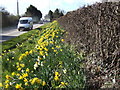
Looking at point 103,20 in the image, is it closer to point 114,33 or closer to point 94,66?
point 114,33

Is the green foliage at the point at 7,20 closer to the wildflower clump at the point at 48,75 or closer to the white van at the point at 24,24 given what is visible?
the white van at the point at 24,24

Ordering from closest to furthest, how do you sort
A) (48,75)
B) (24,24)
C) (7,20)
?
(48,75) < (24,24) < (7,20)

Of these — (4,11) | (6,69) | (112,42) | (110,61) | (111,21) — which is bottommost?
(6,69)

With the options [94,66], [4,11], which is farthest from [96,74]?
[4,11]

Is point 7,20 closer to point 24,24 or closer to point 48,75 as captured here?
point 24,24

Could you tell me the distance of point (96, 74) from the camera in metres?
3.36

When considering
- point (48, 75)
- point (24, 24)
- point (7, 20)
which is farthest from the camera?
point (7, 20)

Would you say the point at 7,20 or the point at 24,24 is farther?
the point at 7,20

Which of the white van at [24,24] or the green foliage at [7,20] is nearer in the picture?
the white van at [24,24]

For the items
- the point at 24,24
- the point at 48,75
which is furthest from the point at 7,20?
the point at 48,75

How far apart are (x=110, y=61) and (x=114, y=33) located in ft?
1.89

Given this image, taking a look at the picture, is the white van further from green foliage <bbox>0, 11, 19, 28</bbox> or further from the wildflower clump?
the wildflower clump

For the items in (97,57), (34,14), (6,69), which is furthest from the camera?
(34,14)

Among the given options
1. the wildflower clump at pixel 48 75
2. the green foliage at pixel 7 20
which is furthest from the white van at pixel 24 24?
the wildflower clump at pixel 48 75
